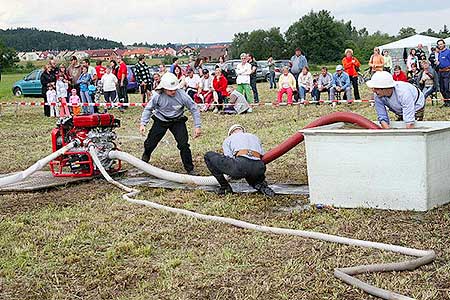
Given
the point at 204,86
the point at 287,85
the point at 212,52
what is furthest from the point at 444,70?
the point at 212,52

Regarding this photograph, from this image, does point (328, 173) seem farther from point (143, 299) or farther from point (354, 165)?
point (143, 299)

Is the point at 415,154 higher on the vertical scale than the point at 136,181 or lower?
higher

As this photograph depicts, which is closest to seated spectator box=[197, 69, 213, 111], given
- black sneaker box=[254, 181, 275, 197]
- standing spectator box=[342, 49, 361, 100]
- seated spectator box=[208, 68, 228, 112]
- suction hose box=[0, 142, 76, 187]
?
seated spectator box=[208, 68, 228, 112]

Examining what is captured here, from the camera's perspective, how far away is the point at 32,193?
29.8 feet

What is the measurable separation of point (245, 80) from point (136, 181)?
1164cm

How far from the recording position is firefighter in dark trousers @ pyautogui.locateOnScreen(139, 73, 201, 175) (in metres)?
9.60

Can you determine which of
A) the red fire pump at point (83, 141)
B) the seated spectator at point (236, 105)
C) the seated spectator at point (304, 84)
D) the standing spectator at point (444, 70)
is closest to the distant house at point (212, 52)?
the seated spectator at point (304, 84)

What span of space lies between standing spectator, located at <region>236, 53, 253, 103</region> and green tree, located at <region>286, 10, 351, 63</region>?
149ft

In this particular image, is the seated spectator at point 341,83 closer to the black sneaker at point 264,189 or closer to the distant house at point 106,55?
the distant house at point 106,55

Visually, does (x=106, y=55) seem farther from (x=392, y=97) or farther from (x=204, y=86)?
(x=392, y=97)

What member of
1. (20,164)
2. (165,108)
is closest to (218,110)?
(20,164)

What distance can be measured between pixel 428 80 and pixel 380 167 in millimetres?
12021

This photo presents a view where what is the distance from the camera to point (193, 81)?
21.5 metres

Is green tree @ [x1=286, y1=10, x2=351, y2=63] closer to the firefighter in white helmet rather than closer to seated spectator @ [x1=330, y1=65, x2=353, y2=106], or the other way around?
seated spectator @ [x1=330, y1=65, x2=353, y2=106]
